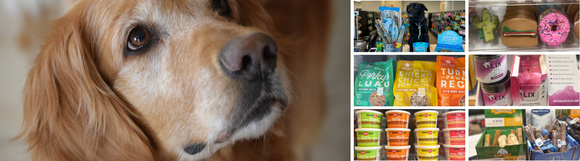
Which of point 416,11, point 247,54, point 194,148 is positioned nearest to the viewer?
point 247,54

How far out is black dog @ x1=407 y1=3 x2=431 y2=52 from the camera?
146 centimetres

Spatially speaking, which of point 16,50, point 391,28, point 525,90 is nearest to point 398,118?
point 391,28

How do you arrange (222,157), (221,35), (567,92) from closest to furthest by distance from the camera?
(221,35) < (222,157) < (567,92)

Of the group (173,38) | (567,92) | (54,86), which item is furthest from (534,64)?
(54,86)

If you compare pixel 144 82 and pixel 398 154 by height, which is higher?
pixel 144 82

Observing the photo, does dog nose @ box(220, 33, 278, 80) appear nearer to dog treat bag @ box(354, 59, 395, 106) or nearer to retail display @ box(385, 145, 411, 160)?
dog treat bag @ box(354, 59, 395, 106)

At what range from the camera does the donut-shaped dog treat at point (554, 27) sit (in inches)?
58.0

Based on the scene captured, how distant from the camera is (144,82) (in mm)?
812

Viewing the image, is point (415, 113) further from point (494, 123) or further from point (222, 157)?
point (222, 157)

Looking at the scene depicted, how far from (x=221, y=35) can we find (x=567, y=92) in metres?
1.55

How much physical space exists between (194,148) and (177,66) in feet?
0.73

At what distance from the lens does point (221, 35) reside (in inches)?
30.7

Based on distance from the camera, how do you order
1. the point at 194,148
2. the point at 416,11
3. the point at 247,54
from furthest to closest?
the point at 416,11, the point at 194,148, the point at 247,54

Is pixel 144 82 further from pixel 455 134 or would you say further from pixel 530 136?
pixel 530 136
